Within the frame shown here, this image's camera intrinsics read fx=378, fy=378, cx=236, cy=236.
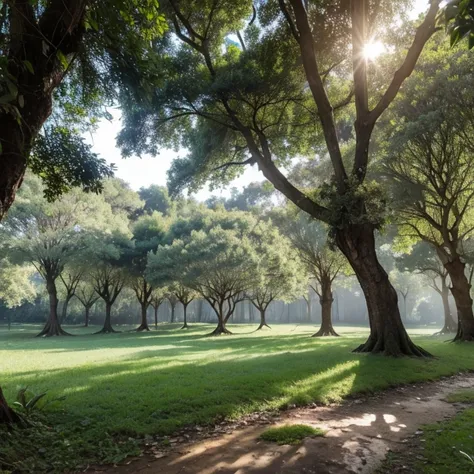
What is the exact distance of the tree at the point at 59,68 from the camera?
154 inches

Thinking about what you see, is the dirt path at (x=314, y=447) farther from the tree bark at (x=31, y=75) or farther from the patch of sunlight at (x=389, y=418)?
the tree bark at (x=31, y=75)

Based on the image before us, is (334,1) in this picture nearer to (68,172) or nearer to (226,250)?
(68,172)

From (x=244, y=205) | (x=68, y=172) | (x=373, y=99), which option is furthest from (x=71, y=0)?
(x=244, y=205)

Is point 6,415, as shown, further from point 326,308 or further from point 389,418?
point 326,308

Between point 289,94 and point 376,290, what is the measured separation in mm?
8438

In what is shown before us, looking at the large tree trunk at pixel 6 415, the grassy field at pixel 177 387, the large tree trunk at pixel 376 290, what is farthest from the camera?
the large tree trunk at pixel 376 290

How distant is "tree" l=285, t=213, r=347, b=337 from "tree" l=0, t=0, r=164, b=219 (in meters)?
21.6

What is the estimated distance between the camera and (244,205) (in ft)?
219

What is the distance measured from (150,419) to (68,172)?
15.9 feet

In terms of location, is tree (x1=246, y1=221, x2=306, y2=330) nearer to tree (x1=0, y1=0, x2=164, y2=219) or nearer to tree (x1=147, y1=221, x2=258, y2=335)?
tree (x1=147, y1=221, x2=258, y2=335)

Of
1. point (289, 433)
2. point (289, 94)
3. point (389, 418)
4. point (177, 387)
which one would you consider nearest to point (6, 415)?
point (177, 387)

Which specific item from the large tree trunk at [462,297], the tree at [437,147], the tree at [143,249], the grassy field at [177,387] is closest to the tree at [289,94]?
the tree at [437,147]

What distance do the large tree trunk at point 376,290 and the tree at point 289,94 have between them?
4 centimetres

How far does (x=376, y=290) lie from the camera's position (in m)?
13.6
